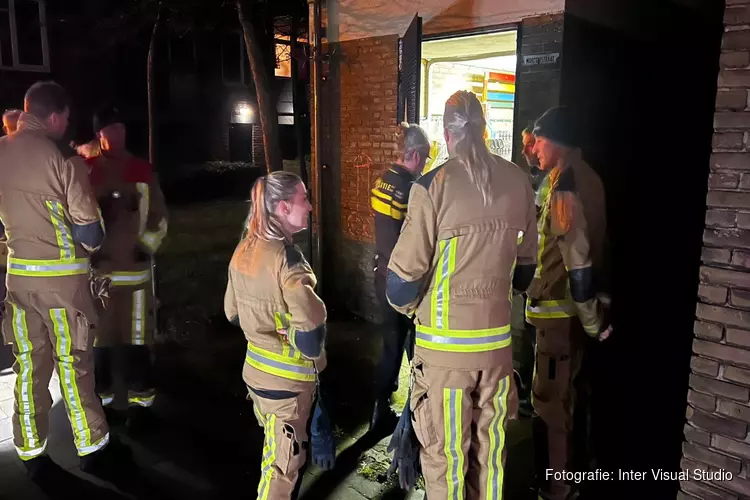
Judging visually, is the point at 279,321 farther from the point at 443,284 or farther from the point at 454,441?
the point at 454,441

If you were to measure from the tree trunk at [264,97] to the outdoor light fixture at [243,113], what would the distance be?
13.3 m

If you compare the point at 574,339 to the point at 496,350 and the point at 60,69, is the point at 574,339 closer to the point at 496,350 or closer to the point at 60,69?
the point at 496,350

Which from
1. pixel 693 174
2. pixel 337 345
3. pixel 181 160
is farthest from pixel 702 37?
pixel 181 160

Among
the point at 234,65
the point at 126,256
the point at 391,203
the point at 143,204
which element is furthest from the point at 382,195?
the point at 234,65

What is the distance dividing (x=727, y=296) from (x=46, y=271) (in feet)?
12.0

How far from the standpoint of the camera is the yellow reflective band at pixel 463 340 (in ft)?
8.98

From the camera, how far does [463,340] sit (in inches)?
108

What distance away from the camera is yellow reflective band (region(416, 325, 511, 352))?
2.74m

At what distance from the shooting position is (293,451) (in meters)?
2.84

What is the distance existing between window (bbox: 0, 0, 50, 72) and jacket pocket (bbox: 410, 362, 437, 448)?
26.2ft

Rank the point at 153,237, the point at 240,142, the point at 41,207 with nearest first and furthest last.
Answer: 1. the point at 41,207
2. the point at 153,237
3. the point at 240,142

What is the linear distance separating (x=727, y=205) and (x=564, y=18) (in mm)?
2689

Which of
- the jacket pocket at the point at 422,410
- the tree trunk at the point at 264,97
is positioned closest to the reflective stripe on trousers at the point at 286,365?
the jacket pocket at the point at 422,410

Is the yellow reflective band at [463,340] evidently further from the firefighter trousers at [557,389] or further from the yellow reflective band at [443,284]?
the firefighter trousers at [557,389]
